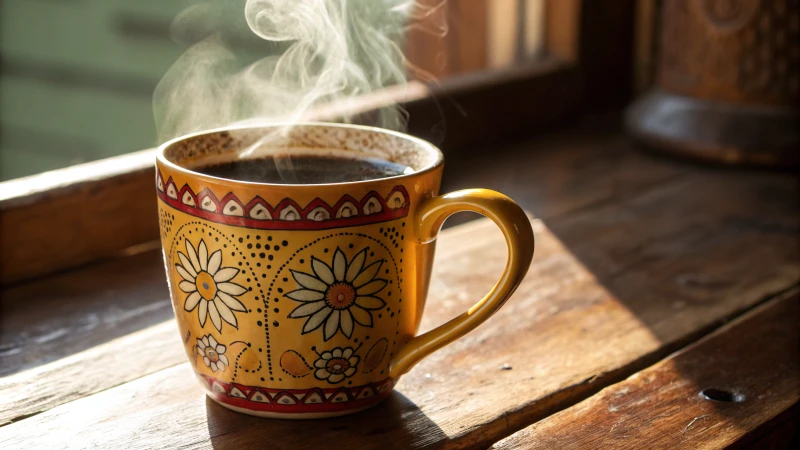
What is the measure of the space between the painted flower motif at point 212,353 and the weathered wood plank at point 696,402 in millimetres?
175

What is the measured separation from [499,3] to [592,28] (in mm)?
156

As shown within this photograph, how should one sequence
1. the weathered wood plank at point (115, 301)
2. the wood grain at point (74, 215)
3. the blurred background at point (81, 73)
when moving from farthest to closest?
the blurred background at point (81, 73), the wood grain at point (74, 215), the weathered wood plank at point (115, 301)

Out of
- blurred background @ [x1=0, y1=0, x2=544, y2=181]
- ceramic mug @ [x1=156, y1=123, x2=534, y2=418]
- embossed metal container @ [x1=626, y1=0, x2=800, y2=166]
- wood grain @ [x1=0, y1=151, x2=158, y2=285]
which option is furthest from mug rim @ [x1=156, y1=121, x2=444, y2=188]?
blurred background @ [x1=0, y1=0, x2=544, y2=181]

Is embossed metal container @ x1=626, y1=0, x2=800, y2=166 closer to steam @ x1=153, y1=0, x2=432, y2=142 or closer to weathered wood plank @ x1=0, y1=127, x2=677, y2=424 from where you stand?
weathered wood plank @ x1=0, y1=127, x2=677, y2=424

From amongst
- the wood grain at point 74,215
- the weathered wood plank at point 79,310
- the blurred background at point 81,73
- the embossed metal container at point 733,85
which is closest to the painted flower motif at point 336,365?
the weathered wood plank at point 79,310

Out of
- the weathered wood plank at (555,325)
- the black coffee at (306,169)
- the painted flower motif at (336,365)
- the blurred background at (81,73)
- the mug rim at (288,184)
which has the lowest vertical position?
the blurred background at (81,73)

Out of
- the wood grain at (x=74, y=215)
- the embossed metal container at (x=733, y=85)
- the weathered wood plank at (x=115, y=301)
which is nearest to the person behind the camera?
the weathered wood plank at (x=115, y=301)

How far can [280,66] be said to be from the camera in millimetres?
640

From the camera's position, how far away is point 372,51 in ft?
2.33

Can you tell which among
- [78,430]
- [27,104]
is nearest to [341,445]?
[78,430]

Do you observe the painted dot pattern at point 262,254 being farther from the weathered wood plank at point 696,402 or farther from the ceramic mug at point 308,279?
the weathered wood plank at point 696,402

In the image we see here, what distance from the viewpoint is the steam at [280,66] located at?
0.60 meters

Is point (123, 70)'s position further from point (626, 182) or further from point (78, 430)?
point (78, 430)

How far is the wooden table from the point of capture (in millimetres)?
514
